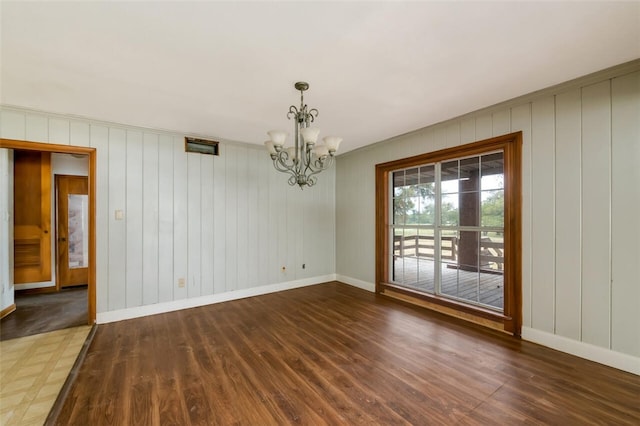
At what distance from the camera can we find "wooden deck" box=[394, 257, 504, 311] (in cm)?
340

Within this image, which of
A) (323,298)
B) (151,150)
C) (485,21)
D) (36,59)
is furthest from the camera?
(323,298)

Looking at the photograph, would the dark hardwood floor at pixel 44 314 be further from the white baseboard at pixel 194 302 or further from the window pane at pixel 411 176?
the window pane at pixel 411 176

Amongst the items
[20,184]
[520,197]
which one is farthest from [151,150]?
[520,197]

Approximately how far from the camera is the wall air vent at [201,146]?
13.1ft

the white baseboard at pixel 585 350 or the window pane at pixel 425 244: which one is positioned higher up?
the window pane at pixel 425 244

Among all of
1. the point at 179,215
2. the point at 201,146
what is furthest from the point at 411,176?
the point at 179,215

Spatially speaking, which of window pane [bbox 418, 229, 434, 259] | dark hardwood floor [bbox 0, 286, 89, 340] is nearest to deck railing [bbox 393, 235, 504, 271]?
window pane [bbox 418, 229, 434, 259]

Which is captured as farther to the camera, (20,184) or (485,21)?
(20,184)

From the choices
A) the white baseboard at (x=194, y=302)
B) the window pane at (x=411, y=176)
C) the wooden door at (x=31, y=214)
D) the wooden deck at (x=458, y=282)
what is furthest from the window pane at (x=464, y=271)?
the wooden door at (x=31, y=214)

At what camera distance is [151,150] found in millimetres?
3717

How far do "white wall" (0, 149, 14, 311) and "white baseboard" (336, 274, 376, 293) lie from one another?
498cm

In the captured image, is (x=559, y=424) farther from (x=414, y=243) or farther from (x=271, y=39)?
(x=271, y=39)

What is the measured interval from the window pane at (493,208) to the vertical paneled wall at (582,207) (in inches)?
11.1

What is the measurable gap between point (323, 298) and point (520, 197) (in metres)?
2.98
